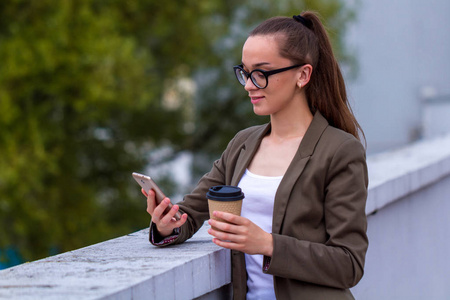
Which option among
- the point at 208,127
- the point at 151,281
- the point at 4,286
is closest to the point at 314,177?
the point at 151,281

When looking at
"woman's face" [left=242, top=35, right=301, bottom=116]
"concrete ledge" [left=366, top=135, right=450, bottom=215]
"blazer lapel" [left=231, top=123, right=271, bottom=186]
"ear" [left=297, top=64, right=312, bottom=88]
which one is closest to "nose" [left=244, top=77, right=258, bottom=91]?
"woman's face" [left=242, top=35, right=301, bottom=116]

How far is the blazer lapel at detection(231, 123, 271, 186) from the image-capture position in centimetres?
213

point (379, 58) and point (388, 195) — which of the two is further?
point (379, 58)

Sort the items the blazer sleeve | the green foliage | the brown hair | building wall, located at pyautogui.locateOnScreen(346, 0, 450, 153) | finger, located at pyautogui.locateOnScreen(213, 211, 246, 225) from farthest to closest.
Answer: building wall, located at pyautogui.locateOnScreen(346, 0, 450, 153) → the green foliage → the brown hair → the blazer sleeve → finger, located at pyautogui.locateOnScreen(213, 211, 246, 225)

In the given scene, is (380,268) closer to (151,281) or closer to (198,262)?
(198,262)

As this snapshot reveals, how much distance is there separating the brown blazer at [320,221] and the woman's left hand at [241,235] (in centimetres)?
4

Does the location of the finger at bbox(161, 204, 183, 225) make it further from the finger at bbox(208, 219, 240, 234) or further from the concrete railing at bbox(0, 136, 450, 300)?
the finger at bbox(208, 219, 240, 234)

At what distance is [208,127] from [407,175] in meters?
6.47

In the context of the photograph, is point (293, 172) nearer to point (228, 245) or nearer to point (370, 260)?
point (228, 245)

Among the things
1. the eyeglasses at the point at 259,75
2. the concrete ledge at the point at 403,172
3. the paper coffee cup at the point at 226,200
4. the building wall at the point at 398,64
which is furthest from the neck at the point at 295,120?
the building wall at the point at 398,64

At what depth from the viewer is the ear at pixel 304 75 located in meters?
2.03

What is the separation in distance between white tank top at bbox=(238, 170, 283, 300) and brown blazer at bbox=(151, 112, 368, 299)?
0.11 ft

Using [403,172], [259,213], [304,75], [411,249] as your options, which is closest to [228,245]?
[259,213]

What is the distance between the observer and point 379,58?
13.4m
